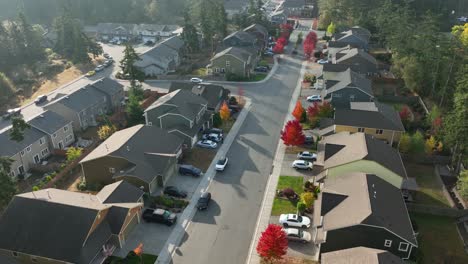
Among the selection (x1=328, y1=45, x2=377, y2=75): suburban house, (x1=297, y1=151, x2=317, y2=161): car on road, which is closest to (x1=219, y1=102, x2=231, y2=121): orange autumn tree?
(x1=297, y1=151, x2=317, y2=161): car on road

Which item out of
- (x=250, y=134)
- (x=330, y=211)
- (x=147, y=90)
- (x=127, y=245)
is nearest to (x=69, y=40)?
(x=147, y=90)

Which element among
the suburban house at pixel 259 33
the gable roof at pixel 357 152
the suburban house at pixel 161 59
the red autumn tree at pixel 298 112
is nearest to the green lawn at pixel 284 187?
the gable roof at pixel 357 152

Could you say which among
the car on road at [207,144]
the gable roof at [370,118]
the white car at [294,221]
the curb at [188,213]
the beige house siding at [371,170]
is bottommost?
the curb at [188,213]

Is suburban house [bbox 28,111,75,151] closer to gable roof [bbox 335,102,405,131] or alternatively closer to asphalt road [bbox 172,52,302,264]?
asphalt road [bbox 172,52,302,264]

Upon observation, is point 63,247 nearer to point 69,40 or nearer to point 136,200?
point 136,200

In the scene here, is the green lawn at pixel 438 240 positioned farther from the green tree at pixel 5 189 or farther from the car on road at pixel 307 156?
the green tree at pixel 5 189

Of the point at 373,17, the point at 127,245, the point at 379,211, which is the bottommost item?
the point at 127,245

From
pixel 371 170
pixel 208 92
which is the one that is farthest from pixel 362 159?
pixel 208 92

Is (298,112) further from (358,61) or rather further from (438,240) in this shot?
(358,61)
